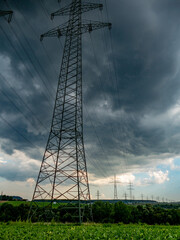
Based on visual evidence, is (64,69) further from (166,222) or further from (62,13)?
(166,222)

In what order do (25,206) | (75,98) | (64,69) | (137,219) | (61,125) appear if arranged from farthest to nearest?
(137,219), (25,206), (64,69), (75,98), (61,125)

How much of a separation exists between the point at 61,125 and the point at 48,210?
13320 mm

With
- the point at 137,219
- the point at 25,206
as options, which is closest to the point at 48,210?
the point at 25,206

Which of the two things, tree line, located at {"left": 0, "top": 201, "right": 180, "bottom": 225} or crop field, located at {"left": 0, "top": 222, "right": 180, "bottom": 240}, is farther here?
tree line, located at {"left": 0, "top": 201, "right": 180, "bottom": 225}

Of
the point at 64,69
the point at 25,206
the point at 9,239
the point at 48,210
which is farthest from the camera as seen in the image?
the point at 25,206

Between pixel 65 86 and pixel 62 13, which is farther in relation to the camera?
pixel 62 13

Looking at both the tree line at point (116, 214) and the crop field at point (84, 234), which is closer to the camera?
the crop field at point (84, 234)

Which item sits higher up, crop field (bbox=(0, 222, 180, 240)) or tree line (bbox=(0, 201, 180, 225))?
crop field (bbox=(0, 222, 180, 240))

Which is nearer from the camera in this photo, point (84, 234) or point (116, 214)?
point (84, 234)

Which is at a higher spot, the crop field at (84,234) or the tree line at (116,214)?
the crop field at (84,234)

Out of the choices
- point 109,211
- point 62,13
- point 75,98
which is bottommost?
point 109,211

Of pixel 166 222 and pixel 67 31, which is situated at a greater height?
pixel 67 31

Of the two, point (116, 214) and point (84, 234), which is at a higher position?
point (84, 234)

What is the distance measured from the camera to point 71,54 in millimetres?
34344
